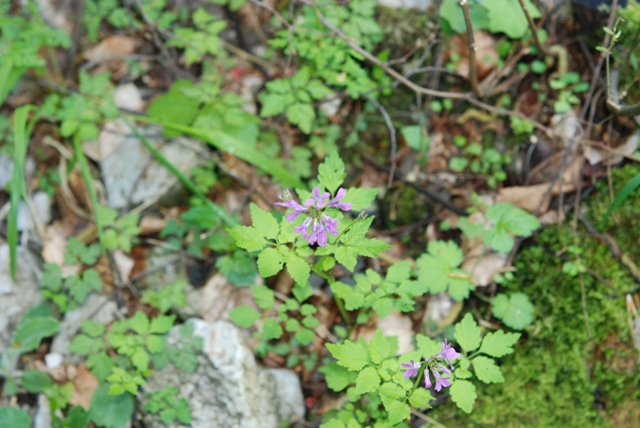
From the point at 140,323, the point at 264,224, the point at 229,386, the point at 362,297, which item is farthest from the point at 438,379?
the point at 140,323

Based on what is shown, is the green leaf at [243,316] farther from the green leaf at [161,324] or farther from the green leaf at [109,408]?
the green leaf at [109,408]

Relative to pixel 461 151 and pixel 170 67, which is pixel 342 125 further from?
pixel 170 67

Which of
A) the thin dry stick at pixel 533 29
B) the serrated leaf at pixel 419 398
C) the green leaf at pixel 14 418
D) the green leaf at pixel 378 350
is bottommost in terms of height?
the green leaf at pixel 14 418

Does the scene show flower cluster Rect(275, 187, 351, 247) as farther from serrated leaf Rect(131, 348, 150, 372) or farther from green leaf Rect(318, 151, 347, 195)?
serrated leaf Rect(131, 348, 150, 372)

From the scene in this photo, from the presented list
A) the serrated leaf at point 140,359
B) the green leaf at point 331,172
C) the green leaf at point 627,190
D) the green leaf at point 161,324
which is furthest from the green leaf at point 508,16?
the serrated leaf at point 140,359

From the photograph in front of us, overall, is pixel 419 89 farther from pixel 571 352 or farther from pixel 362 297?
pixel 571 352

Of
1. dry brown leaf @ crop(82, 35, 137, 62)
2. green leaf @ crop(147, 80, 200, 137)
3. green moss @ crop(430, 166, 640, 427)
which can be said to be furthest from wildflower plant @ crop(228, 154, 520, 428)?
dry brown leaf @ crop(82, 35, 137, 62)
